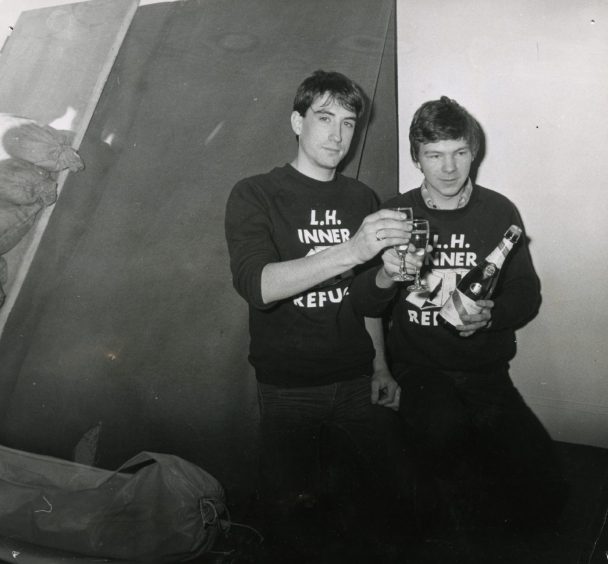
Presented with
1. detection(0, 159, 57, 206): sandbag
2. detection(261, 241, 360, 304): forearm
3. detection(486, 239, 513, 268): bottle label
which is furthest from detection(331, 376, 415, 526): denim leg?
detection(0, 159, 57, 206): sandbag

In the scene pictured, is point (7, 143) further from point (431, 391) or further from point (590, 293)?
point (590, 293)

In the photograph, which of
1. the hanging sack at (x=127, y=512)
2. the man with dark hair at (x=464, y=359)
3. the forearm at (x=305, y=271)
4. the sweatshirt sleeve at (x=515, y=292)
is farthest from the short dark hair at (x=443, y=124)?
the hanging sack at (x=127, y=512)

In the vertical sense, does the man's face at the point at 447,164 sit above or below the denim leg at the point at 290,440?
above

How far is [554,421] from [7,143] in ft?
7.21

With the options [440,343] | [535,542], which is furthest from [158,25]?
[535,542]

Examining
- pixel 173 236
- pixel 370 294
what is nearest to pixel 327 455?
pixel 370 294

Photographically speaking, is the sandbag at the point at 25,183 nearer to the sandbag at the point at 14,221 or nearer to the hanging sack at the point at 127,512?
the sandbag at the point at 14,221

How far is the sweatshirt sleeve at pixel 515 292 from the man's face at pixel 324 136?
0.57 m

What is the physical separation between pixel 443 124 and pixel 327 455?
3.15 ft

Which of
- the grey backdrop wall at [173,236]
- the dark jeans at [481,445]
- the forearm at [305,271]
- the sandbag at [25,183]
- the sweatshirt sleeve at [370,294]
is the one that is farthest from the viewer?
the sandbag at [25,183]

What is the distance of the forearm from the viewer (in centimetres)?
97

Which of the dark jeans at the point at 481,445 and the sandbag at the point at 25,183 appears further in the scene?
the sandbag at the point at 25,183

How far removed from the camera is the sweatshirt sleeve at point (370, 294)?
119cm

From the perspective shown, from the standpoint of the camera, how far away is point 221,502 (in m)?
1.31
